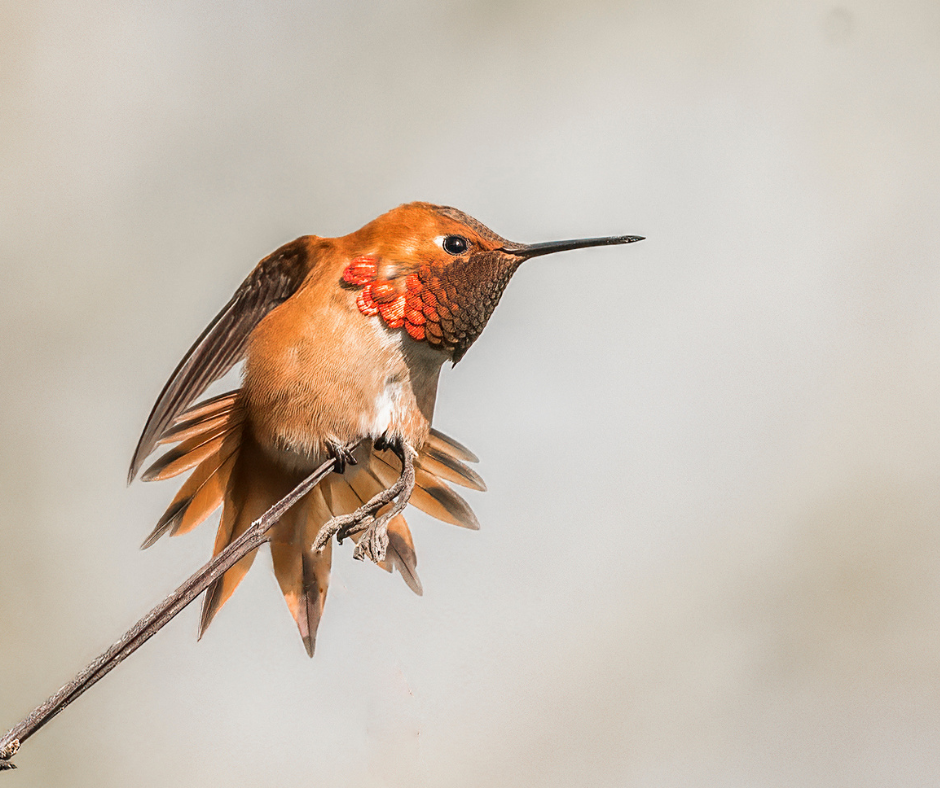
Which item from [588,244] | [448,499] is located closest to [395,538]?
[448,499]

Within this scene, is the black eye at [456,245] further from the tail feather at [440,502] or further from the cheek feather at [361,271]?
the tail feather at [440,502]

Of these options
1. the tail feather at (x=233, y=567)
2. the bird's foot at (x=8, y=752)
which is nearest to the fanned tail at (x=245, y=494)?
the tail feather at (x=233, y=567)

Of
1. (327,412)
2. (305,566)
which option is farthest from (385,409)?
(305,566)

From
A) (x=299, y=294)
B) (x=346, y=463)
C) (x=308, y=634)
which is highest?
(x=299, y=294)

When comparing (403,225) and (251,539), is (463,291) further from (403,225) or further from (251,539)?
(251,539)

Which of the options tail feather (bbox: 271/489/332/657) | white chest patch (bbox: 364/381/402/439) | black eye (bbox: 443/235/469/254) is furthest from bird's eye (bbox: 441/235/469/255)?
tail feather (bbox: 271/489/332/657)

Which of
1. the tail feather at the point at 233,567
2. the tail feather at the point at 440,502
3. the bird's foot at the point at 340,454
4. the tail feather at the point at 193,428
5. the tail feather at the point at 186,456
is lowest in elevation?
the tail feather at the point at 440,502
